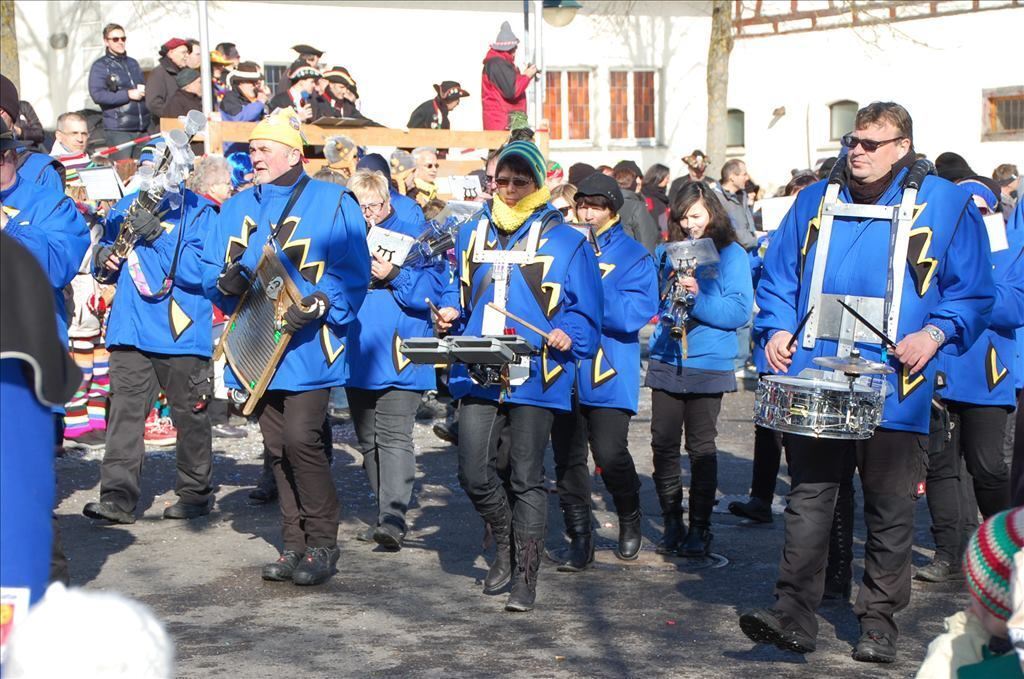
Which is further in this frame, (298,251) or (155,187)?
(155,187)

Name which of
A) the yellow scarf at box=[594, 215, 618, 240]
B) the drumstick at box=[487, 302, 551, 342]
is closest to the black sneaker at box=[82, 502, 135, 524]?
the drumstick at box=[487, 302, 551, 342]

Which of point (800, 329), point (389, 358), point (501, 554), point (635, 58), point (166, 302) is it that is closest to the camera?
point (800, 329)

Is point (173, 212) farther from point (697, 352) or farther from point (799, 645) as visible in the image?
point (799, 645)

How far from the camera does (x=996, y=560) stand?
3230mm

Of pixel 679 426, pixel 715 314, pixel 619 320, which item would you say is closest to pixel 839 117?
pixel 715 314

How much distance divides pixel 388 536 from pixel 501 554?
1.02 meters

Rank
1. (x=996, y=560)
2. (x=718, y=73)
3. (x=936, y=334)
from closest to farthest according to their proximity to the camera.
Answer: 1. (x=996, y=560)
2. (x=936, y=334)
3. (x=718, y=73)

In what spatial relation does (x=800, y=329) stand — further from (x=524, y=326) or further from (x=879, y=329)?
(x=524, y=326)

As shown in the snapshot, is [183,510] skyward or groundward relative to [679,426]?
groundward

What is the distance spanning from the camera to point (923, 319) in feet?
19.7

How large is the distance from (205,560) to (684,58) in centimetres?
2619

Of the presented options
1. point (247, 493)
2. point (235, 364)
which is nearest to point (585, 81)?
point (247, 493)

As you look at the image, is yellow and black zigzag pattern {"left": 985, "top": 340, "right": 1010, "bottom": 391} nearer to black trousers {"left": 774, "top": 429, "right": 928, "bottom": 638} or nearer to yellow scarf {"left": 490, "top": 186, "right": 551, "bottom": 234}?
black trousers {"left": 774, "top": 429, "right": 928, "bottom": 638}

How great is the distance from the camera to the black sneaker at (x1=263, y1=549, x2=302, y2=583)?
744 cm
